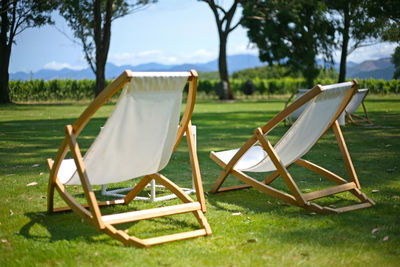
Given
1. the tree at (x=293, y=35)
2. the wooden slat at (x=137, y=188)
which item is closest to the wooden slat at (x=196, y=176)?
the wooden slat at (x=137, y=188)

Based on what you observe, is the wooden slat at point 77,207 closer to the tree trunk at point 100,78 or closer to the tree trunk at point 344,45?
the tree trunk at point 100,78

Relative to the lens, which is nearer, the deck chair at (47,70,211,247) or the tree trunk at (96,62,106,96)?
the deck chair at (47,70,211,247)

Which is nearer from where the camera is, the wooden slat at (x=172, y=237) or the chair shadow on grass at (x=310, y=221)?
the wooden slat at (x=172, y=237)

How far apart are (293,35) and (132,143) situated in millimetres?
29757

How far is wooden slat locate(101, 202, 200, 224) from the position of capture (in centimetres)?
293

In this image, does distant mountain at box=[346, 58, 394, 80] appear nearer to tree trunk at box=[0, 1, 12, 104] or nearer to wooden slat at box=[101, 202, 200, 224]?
tree trunk at box=[0, 1, 12, 104]

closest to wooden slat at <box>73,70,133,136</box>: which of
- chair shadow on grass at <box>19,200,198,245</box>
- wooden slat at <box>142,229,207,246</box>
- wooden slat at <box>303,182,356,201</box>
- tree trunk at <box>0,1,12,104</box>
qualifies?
chair shadow on grass at <box>19,200,198,245</box>

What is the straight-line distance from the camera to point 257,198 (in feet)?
14.0

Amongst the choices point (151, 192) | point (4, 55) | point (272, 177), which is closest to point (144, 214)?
point (151, 192)

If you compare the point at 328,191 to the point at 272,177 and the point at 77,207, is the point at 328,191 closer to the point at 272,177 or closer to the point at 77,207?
the point at 272,177

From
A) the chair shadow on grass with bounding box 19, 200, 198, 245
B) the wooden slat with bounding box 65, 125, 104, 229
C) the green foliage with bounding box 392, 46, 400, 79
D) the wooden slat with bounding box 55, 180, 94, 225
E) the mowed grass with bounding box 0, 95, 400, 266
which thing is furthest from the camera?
the green foliage with bounding box 392, 46, 400, 79

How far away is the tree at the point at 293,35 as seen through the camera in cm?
2950

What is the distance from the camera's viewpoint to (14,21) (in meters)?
25.0

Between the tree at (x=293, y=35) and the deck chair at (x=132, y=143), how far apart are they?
1049 inches
